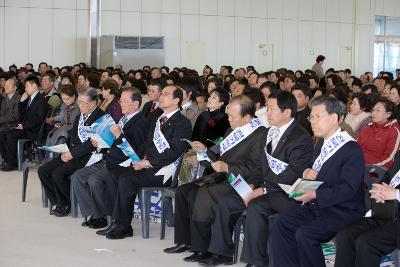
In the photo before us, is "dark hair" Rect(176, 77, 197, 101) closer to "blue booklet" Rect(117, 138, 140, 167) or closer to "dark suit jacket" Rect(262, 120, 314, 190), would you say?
"blue booklet" Rect(117, 138, 140, 167)

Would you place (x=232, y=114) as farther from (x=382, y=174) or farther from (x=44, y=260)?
(x=44, y=260)

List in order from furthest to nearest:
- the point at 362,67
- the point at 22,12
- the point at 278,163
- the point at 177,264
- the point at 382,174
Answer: the point at 362,67 → the point at 22,12 → the point at 177,264 → the point at 278,163 → the point at 382,174

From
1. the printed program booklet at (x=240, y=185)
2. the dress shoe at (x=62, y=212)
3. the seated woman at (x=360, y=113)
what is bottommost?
the dress shoe at (x=62, y=212)

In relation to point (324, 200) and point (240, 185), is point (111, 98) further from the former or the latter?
point (324, 200)

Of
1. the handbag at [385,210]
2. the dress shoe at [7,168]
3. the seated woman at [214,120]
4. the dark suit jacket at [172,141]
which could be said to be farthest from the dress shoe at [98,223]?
the dress shoe at [7,168]

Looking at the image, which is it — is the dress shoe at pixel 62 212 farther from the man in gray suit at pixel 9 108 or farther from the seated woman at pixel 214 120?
the man in gray suit at pixel 9 108

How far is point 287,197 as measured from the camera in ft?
14.8

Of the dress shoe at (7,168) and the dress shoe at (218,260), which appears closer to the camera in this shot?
the dress shoe at (218,260)

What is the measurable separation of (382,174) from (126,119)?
101 inches

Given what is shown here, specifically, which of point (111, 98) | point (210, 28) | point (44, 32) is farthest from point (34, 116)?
point (210, 28)

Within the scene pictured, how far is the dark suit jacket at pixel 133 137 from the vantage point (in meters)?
6.06

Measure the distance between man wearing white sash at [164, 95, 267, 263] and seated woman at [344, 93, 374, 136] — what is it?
1.86m

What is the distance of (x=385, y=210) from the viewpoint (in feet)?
13.3

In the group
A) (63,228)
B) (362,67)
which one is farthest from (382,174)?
(362,67)
